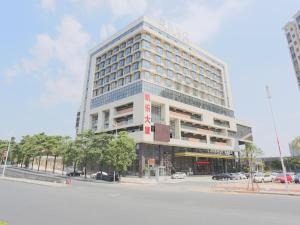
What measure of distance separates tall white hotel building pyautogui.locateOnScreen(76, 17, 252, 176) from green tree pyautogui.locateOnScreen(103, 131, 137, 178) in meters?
10.1

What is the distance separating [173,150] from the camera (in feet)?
219

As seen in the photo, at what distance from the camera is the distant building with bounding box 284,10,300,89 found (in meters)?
86.5

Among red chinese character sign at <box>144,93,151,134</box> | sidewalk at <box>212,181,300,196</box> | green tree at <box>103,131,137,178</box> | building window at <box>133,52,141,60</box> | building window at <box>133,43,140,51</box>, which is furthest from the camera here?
building window at <box>133,43,140,51</box>

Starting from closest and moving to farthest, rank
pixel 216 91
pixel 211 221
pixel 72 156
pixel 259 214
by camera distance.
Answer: pixel 211 221
pixel 259 214
pixel 72 156
pixel 216 91

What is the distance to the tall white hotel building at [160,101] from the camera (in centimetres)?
6000

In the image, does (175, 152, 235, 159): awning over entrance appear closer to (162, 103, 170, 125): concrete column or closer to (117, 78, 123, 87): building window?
(162, 103, 170, 125): concrete column

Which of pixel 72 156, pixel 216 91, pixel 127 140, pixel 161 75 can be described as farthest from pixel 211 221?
pixel 216 91

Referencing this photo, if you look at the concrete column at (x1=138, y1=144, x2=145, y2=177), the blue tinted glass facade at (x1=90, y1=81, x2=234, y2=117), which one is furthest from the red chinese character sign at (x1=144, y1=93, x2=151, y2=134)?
the concrete column at (x1=138, y1=144, x2=145, y2=177)

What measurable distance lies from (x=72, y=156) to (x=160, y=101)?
27.1 m

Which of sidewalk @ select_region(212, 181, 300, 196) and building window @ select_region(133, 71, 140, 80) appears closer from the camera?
sidewalk @ select_region(212, 181, 300, 196)

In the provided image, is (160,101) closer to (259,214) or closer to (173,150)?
(173,150)

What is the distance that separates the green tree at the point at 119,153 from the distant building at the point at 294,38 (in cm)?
7788

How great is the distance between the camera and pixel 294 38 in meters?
88.8

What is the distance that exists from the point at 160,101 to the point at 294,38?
6583 centimetres
